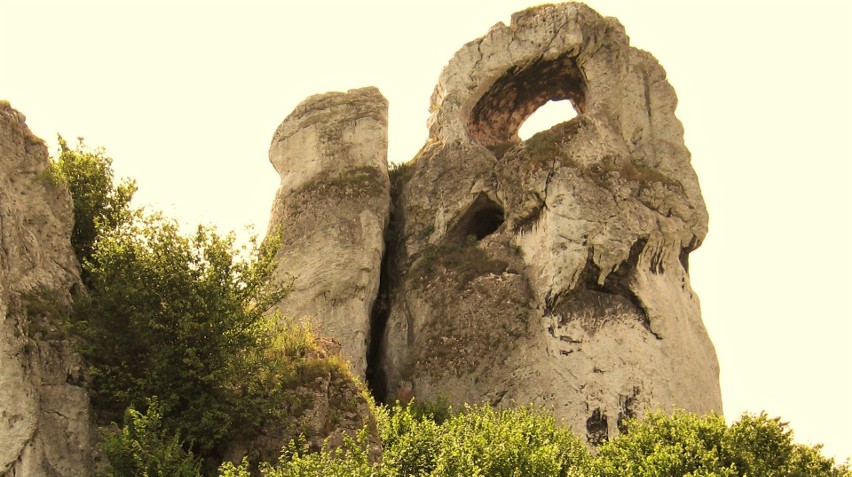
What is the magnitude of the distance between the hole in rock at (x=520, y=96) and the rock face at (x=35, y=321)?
15.6 meters

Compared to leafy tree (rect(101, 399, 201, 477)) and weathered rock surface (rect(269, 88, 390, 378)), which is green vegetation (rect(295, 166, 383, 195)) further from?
leafy tree (rect(101, 399, 201, 477))

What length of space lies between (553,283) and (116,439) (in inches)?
506

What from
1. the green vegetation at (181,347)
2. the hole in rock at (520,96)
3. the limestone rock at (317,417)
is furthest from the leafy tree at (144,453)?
the hole in rock at (520,96)

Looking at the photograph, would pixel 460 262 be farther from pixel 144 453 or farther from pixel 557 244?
pixel 144 453

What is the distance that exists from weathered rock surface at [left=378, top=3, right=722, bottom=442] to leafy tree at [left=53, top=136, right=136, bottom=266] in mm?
9091

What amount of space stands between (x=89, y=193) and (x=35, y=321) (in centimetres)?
489

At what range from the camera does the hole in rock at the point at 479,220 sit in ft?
90.7

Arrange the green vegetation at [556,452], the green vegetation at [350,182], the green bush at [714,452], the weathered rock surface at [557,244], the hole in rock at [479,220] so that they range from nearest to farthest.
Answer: the green vegetation at [556,452] → the green bush at [714,452] → the weathered rock surface at [557,244] → the hole in rock at [479,220] → the green vegetation at [350,182]

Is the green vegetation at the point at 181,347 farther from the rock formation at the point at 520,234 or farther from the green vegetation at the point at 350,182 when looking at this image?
the green vegetation at the point at 350,182

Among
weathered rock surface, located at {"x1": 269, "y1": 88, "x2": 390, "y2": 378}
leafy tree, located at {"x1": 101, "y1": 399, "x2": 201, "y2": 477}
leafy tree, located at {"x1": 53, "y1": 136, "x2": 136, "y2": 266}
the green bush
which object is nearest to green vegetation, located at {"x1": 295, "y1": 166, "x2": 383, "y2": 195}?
weathered rock surface, located at {"x1": 269, "y1": 88, "x2": 390, "y2": 378}

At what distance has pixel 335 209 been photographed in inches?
1076

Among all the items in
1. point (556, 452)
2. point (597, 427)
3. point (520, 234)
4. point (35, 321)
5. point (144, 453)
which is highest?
point (520, 234)

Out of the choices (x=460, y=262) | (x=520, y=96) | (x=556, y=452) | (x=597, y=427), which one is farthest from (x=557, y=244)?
(x=520, y=96)

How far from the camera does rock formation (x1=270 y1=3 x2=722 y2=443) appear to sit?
23469 mm
